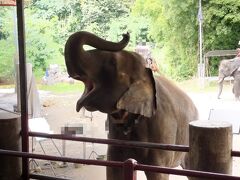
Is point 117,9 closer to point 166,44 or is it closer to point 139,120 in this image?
point 166,44

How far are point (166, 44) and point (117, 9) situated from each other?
191 cm

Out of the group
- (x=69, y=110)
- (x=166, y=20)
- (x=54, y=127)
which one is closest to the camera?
(x=54, y=127)

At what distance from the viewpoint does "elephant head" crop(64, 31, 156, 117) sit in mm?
2746

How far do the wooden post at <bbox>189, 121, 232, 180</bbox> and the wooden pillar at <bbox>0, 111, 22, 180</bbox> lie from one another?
1284 millimetres

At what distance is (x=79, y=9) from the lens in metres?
14.8

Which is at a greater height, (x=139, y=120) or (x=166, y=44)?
(x=166, y=44)

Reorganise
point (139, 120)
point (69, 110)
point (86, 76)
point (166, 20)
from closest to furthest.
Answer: point (86, 76), point (139, 120), point (69, 110), point (166, 20)

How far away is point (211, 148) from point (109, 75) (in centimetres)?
76

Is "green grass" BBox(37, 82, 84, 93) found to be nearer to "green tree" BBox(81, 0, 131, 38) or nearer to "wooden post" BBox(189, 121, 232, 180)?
"green tree" BBox(81, 0, 131, 38)

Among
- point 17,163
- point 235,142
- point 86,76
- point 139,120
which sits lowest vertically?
point 235,142

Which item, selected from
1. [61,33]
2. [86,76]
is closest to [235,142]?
[86,76]

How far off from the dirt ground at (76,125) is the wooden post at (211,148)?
9.78ft

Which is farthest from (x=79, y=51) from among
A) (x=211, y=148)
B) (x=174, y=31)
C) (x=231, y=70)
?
(x=174, y=31)

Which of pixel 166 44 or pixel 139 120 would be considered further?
pixel 166 44
